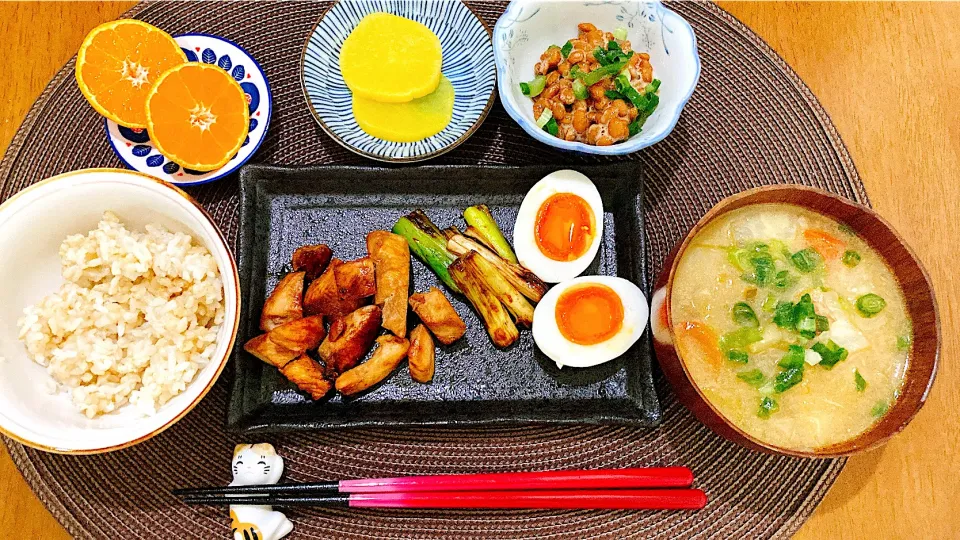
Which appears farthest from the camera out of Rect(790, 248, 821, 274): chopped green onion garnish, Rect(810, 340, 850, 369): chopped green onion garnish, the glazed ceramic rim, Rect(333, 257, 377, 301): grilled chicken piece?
Rect(333, 257, 377, 301): grilled chicken piece

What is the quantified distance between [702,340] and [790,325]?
0.88ft

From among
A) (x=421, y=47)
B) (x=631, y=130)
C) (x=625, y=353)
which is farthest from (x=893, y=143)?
(x=421, y=47)

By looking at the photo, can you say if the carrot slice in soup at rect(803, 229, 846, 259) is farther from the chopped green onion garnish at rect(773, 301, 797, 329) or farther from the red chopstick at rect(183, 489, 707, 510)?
the red chopstick at rect(183, 489, 707, 510)

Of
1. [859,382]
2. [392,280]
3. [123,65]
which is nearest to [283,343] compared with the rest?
[392,280]

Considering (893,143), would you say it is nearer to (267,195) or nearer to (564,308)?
(564,308)

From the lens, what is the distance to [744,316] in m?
1.98

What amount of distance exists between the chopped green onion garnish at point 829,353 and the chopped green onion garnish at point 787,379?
74 mm

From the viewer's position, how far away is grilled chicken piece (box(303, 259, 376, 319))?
7.00 feet

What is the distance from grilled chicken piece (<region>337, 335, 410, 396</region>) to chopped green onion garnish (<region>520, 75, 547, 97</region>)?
994 mm

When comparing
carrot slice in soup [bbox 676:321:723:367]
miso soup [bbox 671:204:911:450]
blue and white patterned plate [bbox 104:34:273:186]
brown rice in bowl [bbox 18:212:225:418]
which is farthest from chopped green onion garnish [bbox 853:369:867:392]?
blue and white patterned plate [bbox 104:34:273:186]

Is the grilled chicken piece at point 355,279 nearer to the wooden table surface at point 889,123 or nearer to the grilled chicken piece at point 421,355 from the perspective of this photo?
the grilled chicken piece at point 421,355

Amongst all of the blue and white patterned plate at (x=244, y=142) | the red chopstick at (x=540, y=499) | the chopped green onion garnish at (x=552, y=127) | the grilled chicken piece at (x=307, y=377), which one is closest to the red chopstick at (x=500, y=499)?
the red chopstick at (x=540, y=499)

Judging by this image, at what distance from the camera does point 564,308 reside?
2.13 meters

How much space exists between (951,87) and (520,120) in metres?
1.79
